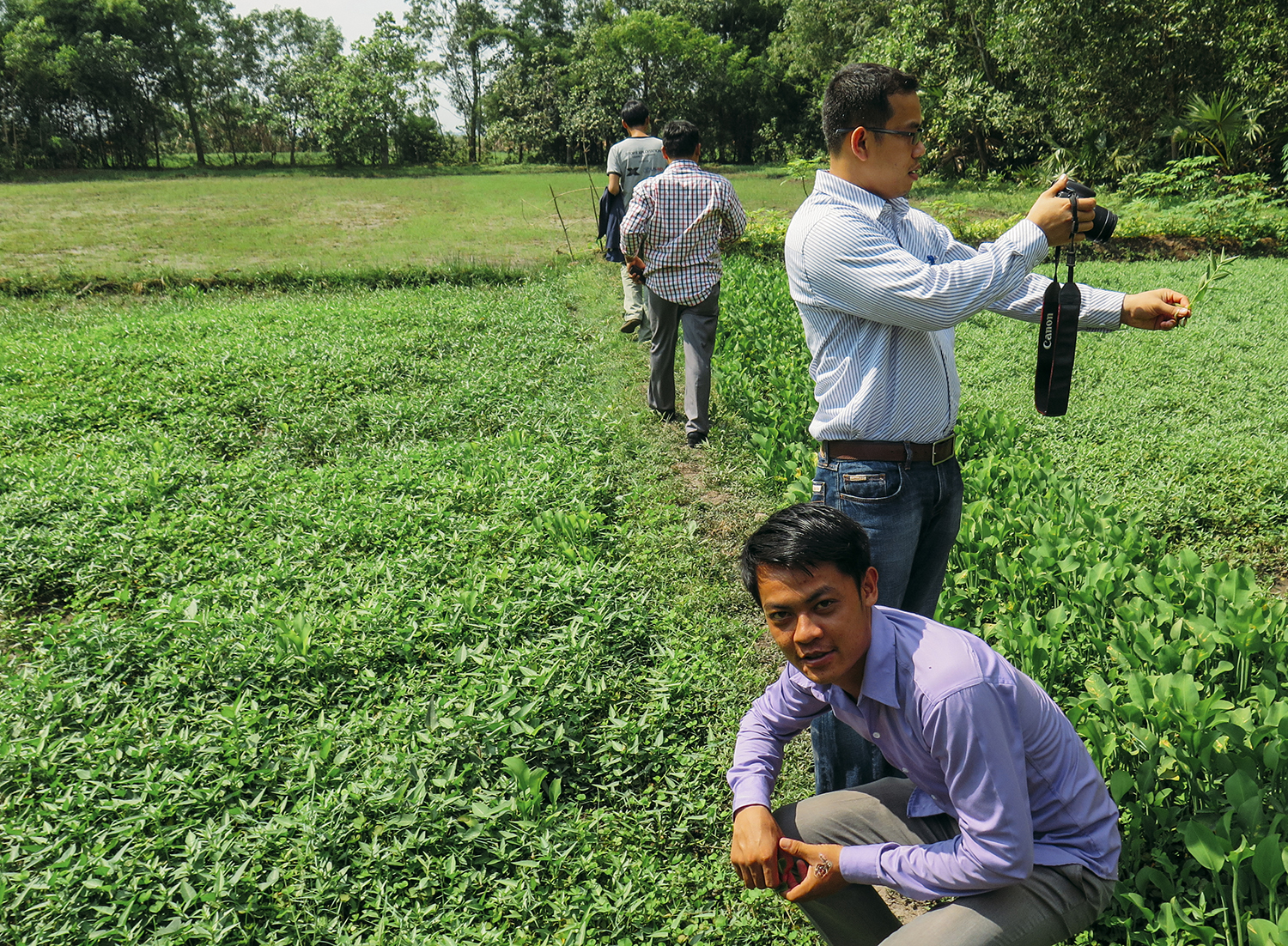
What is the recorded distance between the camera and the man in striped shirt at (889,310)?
2061mm

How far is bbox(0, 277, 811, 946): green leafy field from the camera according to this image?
2.38 meters

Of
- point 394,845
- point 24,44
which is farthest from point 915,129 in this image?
point 24,44

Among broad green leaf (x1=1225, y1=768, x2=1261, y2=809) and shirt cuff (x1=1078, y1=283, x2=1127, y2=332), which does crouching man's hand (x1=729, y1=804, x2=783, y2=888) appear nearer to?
broad green leaf (x1=1225, y1=768, x2=1261, y2=809)

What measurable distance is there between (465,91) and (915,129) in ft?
180

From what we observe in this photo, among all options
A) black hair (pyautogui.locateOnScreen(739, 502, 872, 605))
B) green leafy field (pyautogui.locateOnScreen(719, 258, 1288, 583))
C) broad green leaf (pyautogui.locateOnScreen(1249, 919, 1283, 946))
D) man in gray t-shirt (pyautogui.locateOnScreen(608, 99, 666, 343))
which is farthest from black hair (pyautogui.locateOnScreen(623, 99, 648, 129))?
broad green leaf (pyautogui.locateOnScreen(1249, 919, 1283, 946))

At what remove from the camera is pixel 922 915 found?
1.71m

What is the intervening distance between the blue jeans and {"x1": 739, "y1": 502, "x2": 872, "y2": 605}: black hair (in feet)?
1.29

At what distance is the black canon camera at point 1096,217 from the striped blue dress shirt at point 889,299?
0.47 ft

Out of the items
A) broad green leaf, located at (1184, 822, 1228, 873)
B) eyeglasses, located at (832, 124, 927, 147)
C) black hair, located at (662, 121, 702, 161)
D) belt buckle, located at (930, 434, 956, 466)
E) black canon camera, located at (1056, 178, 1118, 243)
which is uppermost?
black hair, located at (662, 121, 702, 161)

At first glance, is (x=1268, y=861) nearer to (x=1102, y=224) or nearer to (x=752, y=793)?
(x=752, y=793)

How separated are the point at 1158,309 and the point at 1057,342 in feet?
0.78

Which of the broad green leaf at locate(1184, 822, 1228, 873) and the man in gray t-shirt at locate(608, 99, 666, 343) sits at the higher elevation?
the man in gray t-shirt at locate(608, 99, 666, 343)

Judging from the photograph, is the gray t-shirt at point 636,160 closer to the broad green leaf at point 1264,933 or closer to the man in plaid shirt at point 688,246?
the man in plaid shirt at point 688,246

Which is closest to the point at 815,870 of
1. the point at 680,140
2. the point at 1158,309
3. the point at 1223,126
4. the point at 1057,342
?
the point at 1057,342
